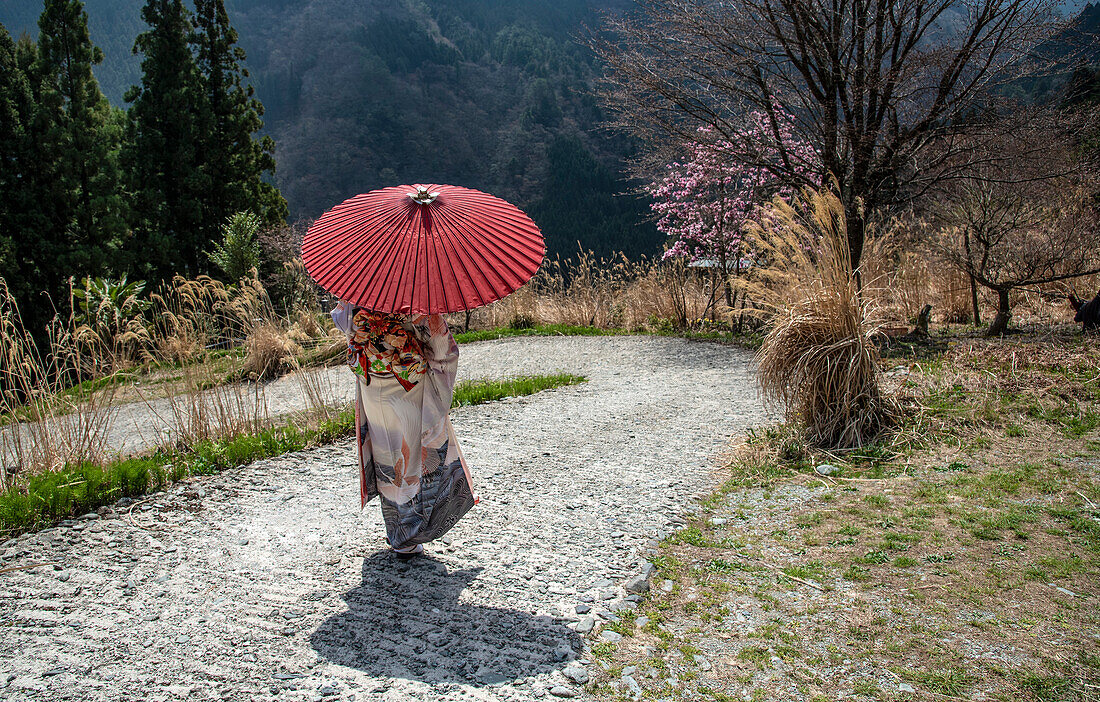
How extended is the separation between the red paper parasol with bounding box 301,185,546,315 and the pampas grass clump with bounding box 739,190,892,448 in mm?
2214

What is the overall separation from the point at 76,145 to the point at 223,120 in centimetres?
403

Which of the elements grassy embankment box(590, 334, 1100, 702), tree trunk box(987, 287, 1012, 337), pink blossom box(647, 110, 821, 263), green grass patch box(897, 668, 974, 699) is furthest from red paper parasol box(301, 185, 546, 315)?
tree trunk box(987, 287, 1012, 337)

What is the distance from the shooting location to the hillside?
4819cm

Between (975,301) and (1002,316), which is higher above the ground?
(975,301)

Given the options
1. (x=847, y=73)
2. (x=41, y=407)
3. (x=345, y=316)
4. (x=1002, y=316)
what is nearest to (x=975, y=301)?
(x=1002, y=316)

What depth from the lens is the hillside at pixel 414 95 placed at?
48.2 metres

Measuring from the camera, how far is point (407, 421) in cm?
303

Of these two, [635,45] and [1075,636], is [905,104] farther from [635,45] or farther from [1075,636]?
[1075,636]

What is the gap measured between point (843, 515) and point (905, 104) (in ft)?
25.3

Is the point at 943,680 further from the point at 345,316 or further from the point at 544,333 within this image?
the point at 544,333

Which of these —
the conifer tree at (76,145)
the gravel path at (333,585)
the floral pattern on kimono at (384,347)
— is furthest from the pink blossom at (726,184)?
the conifer tree at (76,145)

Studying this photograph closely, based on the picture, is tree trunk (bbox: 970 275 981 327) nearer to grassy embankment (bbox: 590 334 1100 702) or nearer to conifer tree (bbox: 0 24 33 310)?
grassy embankment (bbox: 590 334 1100 702)

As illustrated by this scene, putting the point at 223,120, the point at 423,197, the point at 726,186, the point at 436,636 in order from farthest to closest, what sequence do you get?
the point at 223,120, the point at 726,186, the point at 423,197, the point at 436,636

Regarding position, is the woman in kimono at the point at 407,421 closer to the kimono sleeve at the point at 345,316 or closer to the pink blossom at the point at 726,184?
the kimono sleeve at the point at 345,316
